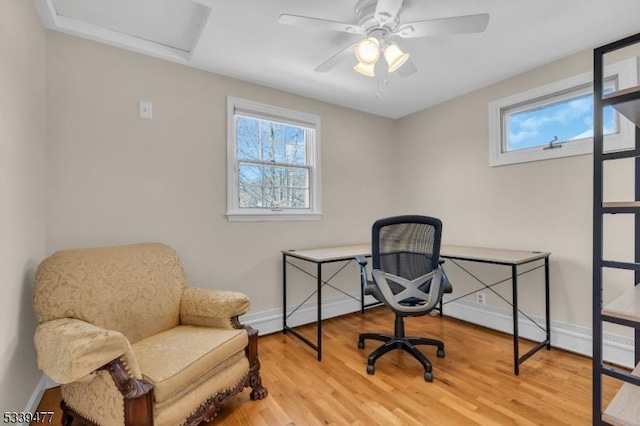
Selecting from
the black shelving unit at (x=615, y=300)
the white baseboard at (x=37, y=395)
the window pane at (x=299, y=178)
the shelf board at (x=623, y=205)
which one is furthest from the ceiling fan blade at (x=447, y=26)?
the white baseboard at (x=37, y=395)

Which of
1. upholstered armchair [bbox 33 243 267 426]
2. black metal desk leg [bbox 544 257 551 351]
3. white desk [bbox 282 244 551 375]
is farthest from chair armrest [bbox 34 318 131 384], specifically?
black metal desk leg [bbox 544 257 551 351]

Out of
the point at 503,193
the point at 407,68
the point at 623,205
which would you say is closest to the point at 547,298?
the point at 503,193

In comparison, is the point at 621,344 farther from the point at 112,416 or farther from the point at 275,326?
the point at 112,416

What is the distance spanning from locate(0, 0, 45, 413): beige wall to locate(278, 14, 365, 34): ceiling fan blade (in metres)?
1.28

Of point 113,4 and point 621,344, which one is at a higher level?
point 113,4

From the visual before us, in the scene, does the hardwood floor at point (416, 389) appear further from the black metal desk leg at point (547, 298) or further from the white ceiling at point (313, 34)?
the white ceiling at point (313, 34)

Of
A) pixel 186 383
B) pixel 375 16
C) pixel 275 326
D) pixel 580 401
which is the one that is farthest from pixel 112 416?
pixel 580 401

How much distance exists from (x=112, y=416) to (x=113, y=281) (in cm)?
75

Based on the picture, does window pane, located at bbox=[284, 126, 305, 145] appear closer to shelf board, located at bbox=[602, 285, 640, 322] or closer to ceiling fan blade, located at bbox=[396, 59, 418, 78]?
ceiling fan blade, located at bbox=[396, 59, 418, 78]

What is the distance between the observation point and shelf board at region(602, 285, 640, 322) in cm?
104

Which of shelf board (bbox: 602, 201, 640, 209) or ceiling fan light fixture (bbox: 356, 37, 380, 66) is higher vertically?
ceiling fan light fixture (bbox: 356, 37, 380, 66)

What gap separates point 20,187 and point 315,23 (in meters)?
1.80

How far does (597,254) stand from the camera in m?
1.21

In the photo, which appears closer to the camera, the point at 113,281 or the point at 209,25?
the point at 113,281
